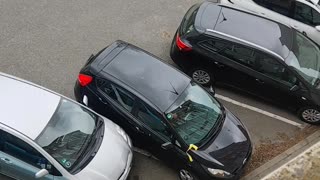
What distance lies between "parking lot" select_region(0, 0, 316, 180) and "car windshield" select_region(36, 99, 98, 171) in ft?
4.73

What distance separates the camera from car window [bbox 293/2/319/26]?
11875mm

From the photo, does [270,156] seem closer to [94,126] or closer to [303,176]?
[303,176]

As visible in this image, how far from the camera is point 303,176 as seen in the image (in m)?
9.21

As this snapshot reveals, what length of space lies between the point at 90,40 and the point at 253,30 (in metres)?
4.17

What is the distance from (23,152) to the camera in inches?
299

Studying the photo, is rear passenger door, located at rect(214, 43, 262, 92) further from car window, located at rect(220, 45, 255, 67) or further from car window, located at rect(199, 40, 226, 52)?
car window, located at rect(199, 40, 226, 52)

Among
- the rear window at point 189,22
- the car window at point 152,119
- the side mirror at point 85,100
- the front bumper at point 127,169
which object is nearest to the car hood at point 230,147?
the car window at point 152,119

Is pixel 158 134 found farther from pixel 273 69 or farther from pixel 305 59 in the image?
pixel 305 59

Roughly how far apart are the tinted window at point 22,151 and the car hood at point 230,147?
9.44 ft

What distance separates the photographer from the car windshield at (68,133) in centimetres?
769

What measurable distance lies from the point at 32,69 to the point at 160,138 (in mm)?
4111

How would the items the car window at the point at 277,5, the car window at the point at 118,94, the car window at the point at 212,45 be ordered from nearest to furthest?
the car window at the point at 118,94
the car window at the point at 212,45
the car window at the point at 277,5

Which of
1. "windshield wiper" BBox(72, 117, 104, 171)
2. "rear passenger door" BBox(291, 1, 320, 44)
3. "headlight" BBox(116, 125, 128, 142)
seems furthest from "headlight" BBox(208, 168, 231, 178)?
"rear passenger door" BBox(291, 1, 320, 44)

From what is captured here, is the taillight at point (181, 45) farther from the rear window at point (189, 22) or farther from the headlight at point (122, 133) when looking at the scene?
the headlight at point (122, 133)
